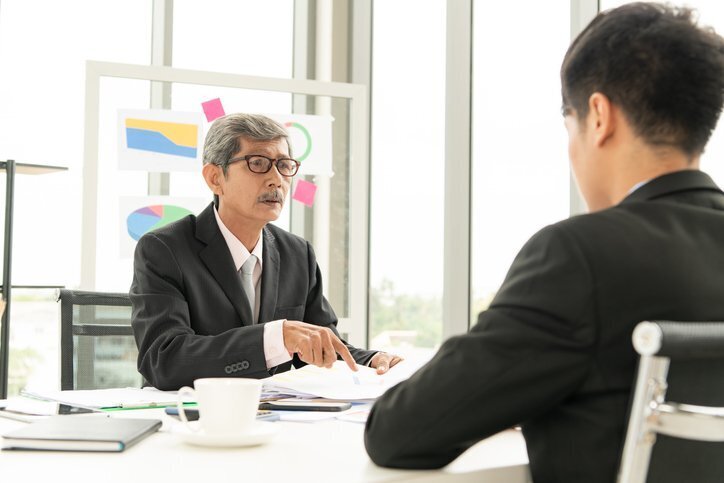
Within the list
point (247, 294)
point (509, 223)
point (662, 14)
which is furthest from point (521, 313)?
point (509, 223)

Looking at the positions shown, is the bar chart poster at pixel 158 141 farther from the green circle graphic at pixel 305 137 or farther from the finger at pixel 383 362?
the finger at pixel 383 362

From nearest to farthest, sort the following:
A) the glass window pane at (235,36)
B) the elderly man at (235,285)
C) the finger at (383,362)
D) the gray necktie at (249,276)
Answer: the elderly man at (235,285), the finger at (383,362), the gray necktie at (249,276), the glass window pane at (235,36)

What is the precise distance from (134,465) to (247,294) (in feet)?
4.42

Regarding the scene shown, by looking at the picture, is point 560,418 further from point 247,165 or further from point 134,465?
point 247,165

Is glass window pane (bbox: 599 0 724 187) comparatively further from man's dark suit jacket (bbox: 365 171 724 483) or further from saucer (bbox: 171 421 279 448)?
saucer (bbox: 171 421 279 448)

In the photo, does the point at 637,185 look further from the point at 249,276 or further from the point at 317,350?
the point at 249,276

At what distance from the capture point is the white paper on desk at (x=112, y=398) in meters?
1.59

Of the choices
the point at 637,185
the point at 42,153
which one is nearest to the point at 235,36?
the point at 42,153

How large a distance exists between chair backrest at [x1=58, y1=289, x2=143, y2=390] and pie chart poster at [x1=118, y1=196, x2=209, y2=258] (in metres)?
1.29

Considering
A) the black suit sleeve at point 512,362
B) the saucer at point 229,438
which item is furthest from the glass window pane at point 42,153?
the black suit sleeve at point 512,362

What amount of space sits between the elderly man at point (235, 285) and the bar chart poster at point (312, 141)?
147cm

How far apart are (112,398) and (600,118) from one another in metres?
1.10

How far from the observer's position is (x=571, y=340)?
926 mm

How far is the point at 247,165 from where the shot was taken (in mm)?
2502
